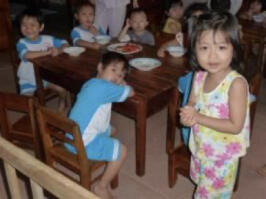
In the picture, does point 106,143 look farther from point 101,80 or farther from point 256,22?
point 256,22

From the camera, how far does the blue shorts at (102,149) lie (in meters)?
1.94

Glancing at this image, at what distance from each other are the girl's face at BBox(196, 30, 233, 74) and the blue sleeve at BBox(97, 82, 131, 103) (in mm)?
616

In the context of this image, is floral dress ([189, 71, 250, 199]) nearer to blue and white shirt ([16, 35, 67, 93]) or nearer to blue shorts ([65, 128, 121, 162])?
blue shorts ([65, 128, 121, 162])

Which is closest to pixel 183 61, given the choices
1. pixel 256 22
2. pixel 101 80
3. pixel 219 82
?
pixel 101 80

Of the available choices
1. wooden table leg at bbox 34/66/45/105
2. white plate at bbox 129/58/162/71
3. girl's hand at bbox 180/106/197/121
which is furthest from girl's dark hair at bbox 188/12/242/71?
wooden table leg at bbox 34/66/45/105

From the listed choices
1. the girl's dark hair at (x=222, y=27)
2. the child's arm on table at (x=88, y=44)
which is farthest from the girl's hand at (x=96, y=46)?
the girl's dark hair at (x=222, y=27)

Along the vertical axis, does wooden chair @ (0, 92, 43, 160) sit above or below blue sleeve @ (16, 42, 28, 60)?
below

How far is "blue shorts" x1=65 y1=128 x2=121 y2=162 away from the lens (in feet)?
6.37

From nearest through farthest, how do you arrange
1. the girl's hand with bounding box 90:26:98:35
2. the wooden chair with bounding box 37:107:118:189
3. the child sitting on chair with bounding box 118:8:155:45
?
the wooden chair with bounding box 37:107:118:189
the child sitting on chair with bounding box 118:8:155:45
the girl's hand with bounding box 90:26:98:35

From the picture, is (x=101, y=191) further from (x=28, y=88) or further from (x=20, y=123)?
(x=28, y=88)

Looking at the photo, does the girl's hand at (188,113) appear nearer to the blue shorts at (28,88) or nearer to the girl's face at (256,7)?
the blue shorts at (28,88)

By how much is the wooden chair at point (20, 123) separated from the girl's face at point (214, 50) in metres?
0.93

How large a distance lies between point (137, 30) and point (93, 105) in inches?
55.8

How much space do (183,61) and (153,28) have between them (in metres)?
0.97
